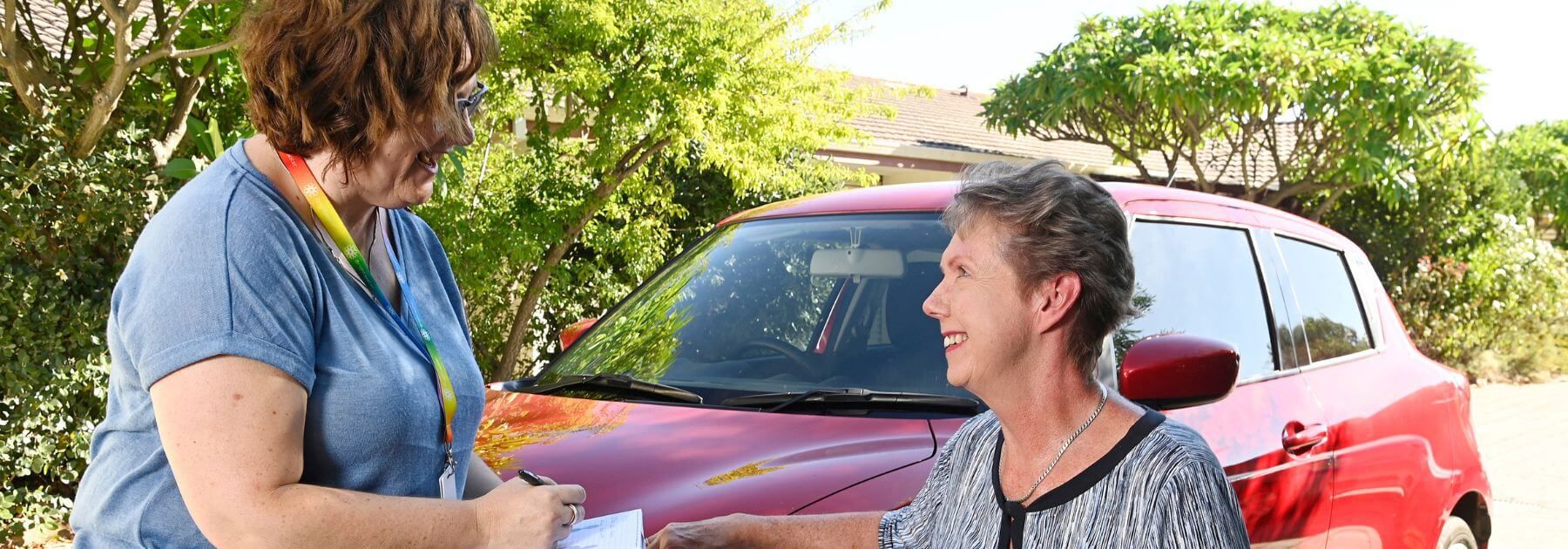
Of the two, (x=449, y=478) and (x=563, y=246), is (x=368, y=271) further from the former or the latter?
(x=563, y=246)

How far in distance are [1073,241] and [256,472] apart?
131 centimetres

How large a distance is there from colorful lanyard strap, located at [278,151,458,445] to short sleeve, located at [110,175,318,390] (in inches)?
2.6

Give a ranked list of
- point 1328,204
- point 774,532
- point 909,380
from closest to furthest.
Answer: point 774,532 → point 909,380 → point 1328,204

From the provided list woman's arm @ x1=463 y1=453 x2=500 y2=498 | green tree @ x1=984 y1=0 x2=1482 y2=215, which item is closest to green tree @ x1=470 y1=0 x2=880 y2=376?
woman's arm @ x1=463 y1=453 x2=500 y2=498

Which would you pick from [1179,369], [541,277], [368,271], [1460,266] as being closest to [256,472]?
[368,271]

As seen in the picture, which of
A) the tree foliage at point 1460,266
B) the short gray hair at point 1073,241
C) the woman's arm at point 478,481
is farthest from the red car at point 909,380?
the tree foliage at point 1460,266

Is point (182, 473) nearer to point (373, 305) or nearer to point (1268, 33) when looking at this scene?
point (373, 305)

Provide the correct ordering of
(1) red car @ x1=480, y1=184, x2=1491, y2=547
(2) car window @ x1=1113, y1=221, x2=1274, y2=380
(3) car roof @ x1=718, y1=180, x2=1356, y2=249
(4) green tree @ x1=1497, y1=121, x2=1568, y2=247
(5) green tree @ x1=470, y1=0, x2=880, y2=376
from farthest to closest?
(4) green tree @ x1=1497, y1=121, x2=1568, y2=247, (5) green tree @ x1=470, y1=0, x2=880, y2=376, (3) car roof @ x1=718, y1=180, x2=1356, y2=249, (2) car window @ x1=1113, y1=221, x2=1274, y2=380, (1) red car @ x1=480, y1=184, x2=1491, y2=547

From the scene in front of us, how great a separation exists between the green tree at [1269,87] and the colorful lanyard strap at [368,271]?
1502 centimetres

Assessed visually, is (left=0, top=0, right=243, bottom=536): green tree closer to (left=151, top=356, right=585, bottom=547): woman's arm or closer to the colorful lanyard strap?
the colorful lanyard strap

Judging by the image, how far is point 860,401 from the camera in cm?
315

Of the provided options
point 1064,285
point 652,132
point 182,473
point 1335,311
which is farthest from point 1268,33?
point 182,473

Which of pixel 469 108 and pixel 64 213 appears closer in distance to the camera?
pixel 469 108

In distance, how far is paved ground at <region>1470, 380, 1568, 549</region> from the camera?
27.9 feet
